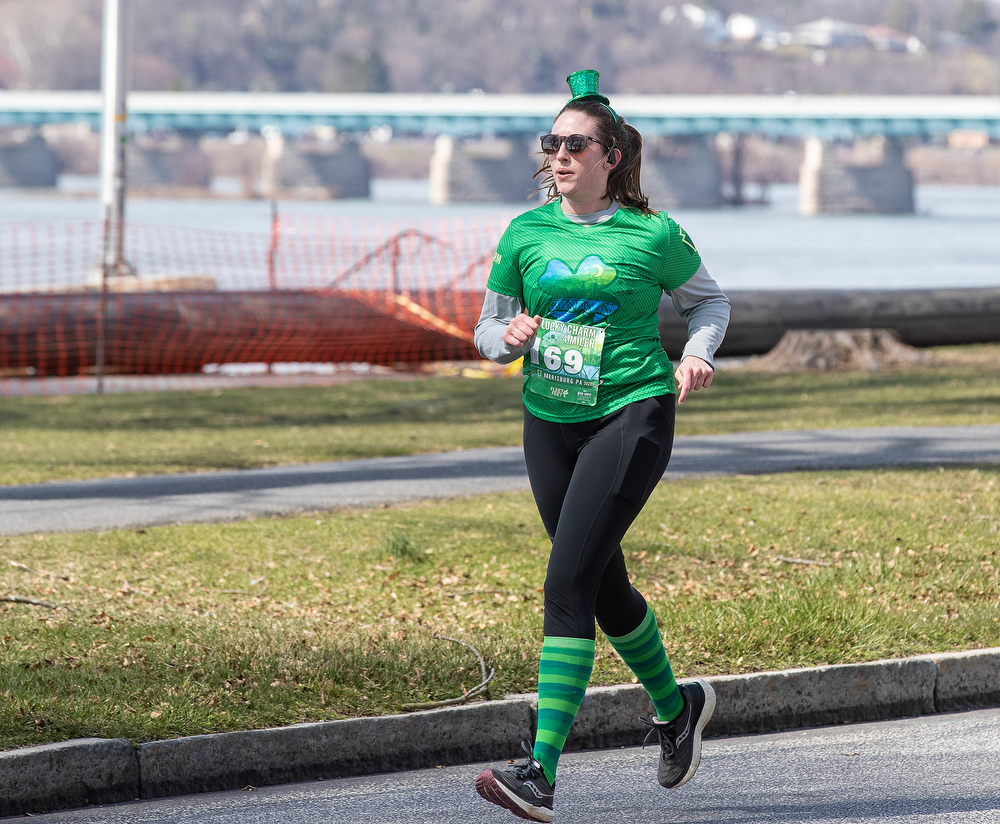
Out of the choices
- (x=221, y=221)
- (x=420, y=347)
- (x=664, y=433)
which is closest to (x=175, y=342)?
(x=420, y=347)

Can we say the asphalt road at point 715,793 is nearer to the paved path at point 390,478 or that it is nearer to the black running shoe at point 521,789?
the black running shoe at point 521,789

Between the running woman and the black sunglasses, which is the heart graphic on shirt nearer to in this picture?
the running woman

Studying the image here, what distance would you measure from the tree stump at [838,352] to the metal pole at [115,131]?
328 inches

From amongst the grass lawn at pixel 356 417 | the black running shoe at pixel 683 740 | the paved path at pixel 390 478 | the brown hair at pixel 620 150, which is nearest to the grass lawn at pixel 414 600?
the paved path at pixel 390 478

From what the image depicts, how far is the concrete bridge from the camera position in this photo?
73.9 meters

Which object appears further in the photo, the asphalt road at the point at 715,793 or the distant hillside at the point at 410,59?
the distant hillside at the point at 410,59

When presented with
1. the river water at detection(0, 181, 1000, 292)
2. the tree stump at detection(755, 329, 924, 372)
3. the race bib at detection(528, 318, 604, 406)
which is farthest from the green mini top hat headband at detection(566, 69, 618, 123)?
the river water at detection(0, 181, 1000, 292)

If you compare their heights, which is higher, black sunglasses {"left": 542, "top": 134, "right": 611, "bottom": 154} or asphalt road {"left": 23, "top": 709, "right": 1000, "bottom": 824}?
black sunglasses {"left": 542, "top": 134, "right": 611, "bottom": 154}

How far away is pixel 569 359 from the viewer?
363 cm

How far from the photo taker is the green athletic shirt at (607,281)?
366 centimetres

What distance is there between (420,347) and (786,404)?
6.04 metres

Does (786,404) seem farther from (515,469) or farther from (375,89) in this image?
(375,89)

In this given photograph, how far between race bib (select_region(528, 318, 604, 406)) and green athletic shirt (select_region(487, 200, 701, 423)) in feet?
0.10

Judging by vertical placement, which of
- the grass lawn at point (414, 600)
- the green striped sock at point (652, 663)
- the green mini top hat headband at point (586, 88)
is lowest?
the grass lawn at point (414, 600)
